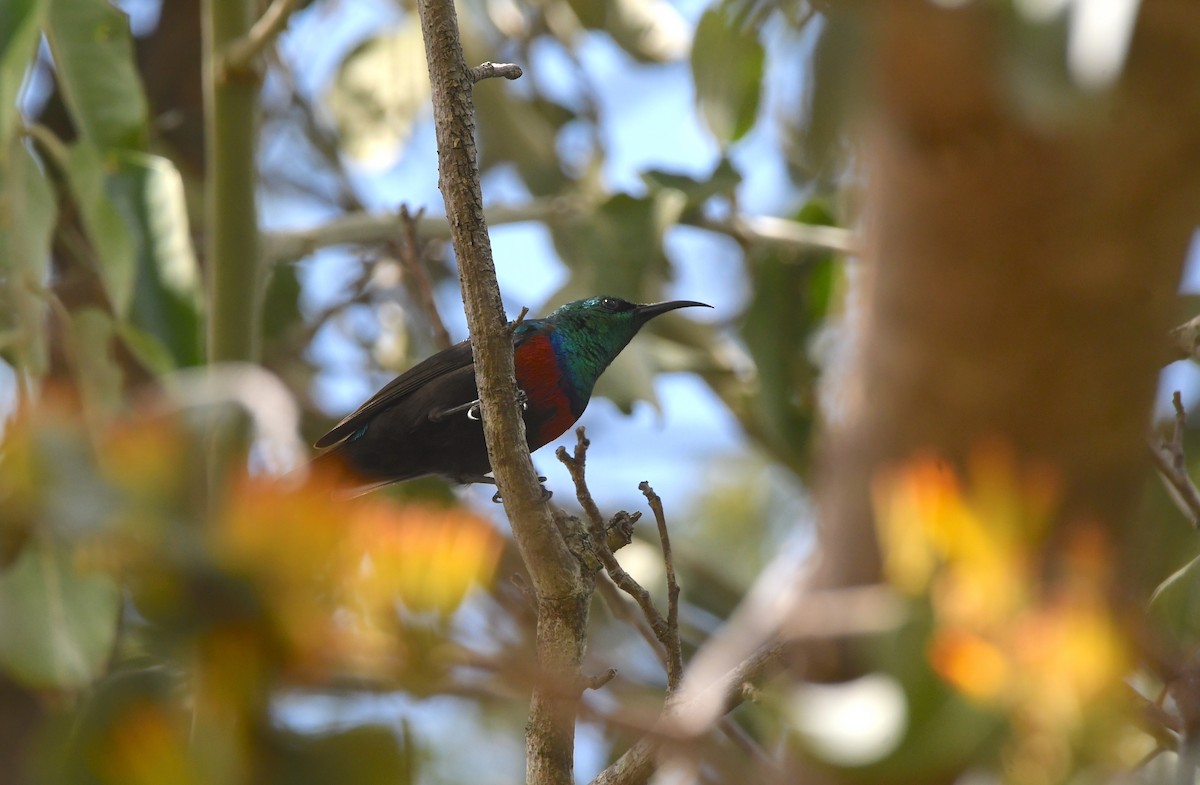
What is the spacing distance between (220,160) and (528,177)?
2.43 m

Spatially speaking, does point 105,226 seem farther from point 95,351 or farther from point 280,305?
point 280,305

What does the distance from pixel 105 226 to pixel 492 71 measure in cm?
116

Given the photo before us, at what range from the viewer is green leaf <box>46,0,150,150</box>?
376 cm

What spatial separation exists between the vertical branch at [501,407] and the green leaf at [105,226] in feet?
3.40

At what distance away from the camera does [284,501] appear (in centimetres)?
112

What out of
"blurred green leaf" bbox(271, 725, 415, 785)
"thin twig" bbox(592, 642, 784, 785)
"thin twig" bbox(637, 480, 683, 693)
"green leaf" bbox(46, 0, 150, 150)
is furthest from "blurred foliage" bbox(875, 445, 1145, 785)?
"green leaf" bbox(46, 0, 150, 150)

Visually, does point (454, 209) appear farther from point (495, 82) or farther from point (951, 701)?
point (495, 82)

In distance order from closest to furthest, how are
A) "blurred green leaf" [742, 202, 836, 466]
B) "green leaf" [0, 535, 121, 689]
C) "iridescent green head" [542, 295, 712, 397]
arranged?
"green leaf" [0, 535, 121, 689] < "iridescent green head" [542, 295, 712, 397] < "blurred green leaf" [742, 202, 836, 466]

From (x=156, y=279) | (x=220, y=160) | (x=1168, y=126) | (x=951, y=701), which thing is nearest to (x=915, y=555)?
(x=951, y=701)

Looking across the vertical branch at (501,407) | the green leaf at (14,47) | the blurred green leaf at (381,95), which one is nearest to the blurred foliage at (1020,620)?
the vertical branch at (501,407)

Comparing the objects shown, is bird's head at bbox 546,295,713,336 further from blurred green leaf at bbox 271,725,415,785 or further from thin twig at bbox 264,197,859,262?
blurred green leaf at bbox 271,725,415,785

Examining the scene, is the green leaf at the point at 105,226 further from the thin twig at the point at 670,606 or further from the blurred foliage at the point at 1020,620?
the blurred foliage at the point at 1020,620

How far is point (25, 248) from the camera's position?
347 cm

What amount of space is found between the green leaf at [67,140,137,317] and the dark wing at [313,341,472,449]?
3.68 ft
